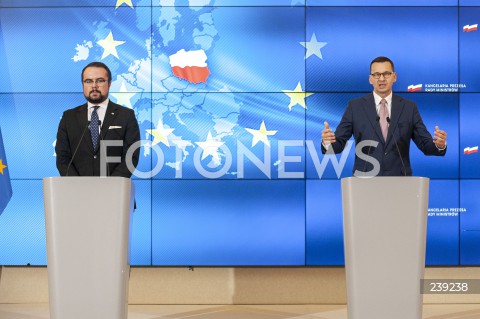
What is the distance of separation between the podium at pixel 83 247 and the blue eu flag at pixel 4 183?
2173 mm

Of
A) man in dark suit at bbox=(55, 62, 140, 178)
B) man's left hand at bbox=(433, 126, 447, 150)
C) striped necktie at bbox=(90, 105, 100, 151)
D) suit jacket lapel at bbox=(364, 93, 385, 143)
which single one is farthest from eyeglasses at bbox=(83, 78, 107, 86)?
man's left hand at bbox=(433, 126, 447, 150)

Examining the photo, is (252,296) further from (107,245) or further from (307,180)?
(107,245)

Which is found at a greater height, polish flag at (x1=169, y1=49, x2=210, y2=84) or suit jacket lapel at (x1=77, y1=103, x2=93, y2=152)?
polish flag at (x1=169, y1=49, x2=210, y2=84)

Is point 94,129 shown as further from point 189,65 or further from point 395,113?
point 395,113

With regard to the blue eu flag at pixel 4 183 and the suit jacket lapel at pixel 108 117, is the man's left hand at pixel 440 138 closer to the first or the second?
the suit jacket lapel at pixel 108 117

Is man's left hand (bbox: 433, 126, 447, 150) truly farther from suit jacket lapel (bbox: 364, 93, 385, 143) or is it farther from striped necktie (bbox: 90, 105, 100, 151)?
striped necktie (bbox: 90, 105, 100, 151)

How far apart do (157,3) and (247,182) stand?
1665 millimetres

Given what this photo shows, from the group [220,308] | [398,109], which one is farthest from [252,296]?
[398,109]

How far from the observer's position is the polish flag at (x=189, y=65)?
283 inches

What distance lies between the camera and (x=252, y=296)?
734 cm

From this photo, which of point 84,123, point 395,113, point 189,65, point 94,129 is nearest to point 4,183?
point 84,123

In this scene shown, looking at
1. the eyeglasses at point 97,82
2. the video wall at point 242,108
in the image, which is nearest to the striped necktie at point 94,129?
the eyeglasses at point 97,82

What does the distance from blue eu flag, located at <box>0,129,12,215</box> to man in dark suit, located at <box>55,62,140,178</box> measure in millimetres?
1289

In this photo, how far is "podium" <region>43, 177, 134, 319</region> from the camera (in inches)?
197
